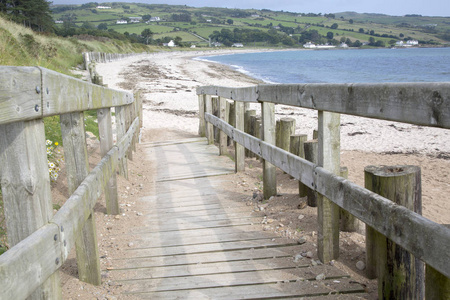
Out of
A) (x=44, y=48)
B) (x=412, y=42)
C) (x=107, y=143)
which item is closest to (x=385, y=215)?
(x=107, y=143)

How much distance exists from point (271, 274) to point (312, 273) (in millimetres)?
311

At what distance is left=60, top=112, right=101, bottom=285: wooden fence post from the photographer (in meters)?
2.87

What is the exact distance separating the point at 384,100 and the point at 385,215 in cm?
61

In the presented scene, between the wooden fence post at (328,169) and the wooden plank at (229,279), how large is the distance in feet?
0.55

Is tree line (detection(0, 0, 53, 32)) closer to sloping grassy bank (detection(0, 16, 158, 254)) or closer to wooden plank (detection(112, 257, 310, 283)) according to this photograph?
sloping grassy bank (detection(0, 16, 158, 254))

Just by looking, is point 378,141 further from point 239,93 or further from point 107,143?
point 107,143

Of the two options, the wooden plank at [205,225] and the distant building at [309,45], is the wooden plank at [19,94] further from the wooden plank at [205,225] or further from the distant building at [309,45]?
the distant building at [309,45]

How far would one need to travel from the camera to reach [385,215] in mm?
2211

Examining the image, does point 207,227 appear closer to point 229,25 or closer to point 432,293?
point 432,293

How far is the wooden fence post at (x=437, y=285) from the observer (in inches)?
76.7

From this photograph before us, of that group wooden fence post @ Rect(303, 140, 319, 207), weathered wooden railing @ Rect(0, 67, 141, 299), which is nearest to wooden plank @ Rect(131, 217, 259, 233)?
wooden fence post @ Rect(303, 140, 319, 207)

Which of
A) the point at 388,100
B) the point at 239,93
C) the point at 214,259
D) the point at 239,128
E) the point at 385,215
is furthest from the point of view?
the point at 239,128

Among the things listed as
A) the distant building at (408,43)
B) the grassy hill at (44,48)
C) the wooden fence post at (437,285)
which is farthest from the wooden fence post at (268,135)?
the distant building at (408,43)

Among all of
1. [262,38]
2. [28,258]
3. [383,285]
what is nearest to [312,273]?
[383,285]
